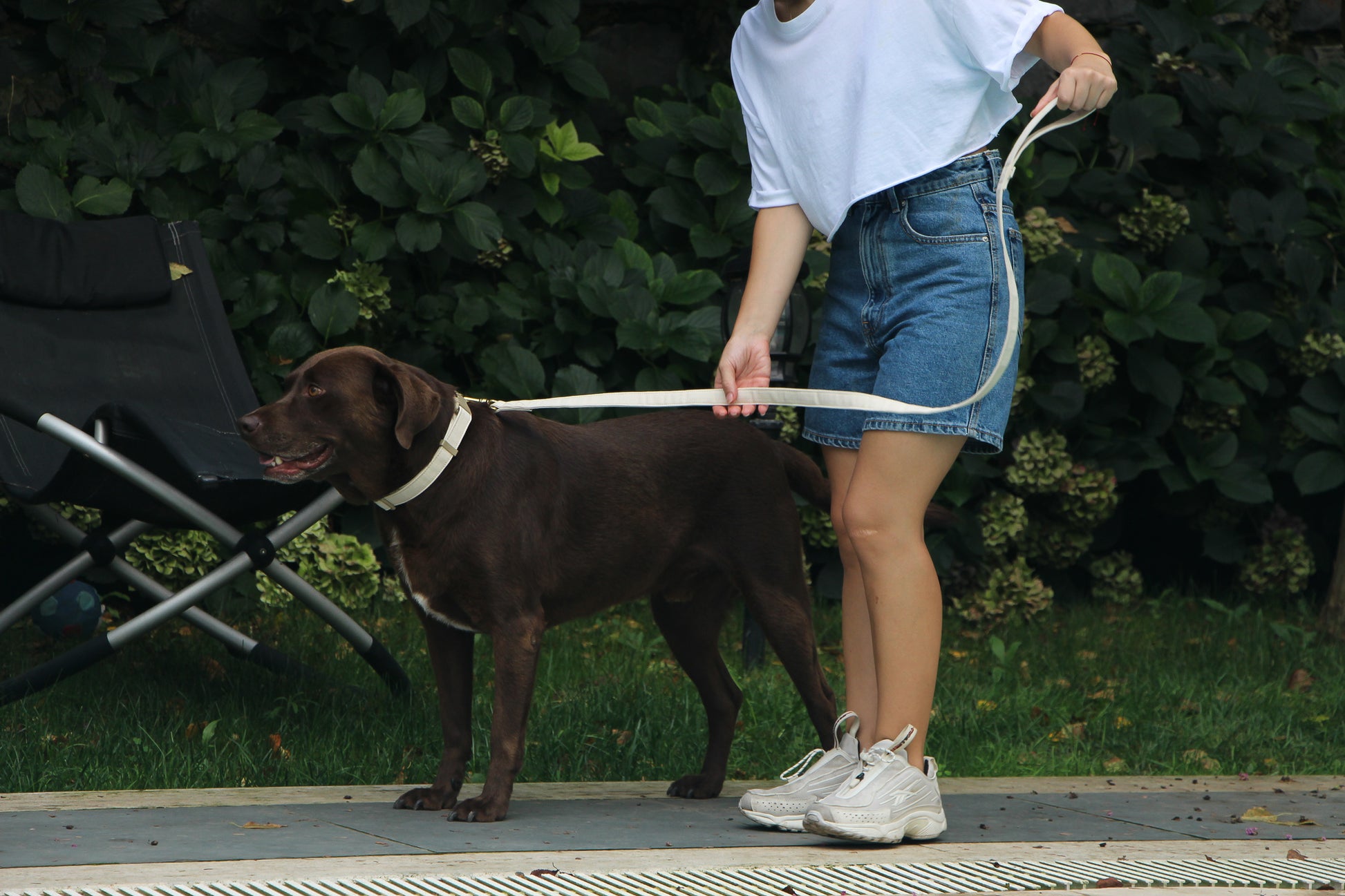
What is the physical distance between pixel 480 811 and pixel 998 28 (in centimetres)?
164

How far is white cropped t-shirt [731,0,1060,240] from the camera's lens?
8.41 feet

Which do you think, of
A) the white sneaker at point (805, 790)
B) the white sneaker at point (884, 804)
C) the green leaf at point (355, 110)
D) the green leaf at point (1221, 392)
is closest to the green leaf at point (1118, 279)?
the green leaf at point (1221, 392)

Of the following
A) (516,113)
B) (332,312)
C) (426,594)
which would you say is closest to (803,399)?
(426,594)

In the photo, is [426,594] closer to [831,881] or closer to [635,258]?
[831,881]

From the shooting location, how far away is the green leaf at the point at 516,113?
16.4 ft

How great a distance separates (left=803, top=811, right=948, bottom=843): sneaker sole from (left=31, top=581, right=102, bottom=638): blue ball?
2692mm

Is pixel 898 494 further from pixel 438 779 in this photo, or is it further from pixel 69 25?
pixel 69 25

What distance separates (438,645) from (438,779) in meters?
0.25

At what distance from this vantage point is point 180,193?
4.92m

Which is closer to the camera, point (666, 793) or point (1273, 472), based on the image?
point (666, 793)

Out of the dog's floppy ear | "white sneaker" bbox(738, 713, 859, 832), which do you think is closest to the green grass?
"white sneaker" bbox(738, 713, 859, 832)

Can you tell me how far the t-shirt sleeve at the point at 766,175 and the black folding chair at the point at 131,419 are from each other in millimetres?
1290

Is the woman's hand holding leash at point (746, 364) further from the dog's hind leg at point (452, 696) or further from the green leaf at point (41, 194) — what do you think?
the green leaf at point (41, 194)

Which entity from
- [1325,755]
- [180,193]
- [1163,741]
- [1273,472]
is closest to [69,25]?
[180,193]
